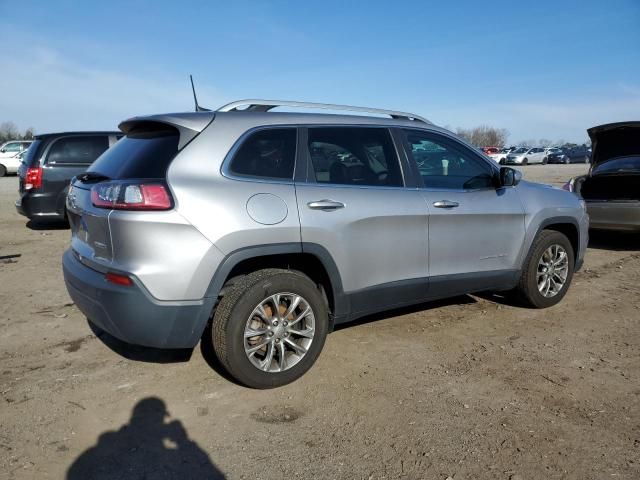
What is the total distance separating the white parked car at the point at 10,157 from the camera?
83.3 ft

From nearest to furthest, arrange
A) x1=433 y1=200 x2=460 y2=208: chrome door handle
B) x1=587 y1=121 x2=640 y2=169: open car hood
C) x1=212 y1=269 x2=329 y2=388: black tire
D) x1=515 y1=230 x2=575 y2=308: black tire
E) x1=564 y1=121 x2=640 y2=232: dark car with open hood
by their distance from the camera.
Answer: x1=212 y1=269 x2=329 y2=388: black tire, x1=433 y1=200 x2=460 y2=208: chrome door handle, x1=515 y1=230 x2=575 y2=308: black tire, x1=564 y1=121 x2=640 y2=232: dark car with open hood, x1=587 y1=121 x2=640 y2=169: open car hood

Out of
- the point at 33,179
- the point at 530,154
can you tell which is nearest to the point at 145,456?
the point at 33,179

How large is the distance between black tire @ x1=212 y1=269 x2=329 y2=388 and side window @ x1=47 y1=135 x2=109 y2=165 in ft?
23.3

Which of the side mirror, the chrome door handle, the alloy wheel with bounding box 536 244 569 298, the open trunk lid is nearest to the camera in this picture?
the open trunk lid

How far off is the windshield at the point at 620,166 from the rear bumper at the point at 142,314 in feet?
22.6

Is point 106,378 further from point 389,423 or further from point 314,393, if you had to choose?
point 389,423

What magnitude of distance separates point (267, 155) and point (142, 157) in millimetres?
766

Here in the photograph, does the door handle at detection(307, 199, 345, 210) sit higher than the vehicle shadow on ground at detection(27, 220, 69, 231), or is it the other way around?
the door handle at detection(307, 199, 345, 210)

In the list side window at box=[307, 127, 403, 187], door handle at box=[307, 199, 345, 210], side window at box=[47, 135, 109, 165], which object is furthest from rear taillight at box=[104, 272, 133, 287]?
side window at box=[47, 135, 109, 165]

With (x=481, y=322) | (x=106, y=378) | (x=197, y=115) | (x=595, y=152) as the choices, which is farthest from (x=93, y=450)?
(x=595, y=152)

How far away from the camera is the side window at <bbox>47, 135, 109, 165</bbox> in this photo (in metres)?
8.98

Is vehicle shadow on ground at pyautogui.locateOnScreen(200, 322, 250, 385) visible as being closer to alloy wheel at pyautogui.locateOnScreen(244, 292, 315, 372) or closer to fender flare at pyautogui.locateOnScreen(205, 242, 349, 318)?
alloy wheel at pyautogui.locateOnScreen(244, 292, 315, 372)

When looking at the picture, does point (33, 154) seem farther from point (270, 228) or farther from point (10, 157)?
point (10, 157)

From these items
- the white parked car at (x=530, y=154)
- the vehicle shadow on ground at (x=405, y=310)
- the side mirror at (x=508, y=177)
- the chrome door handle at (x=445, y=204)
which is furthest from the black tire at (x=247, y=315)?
the white parked car at (x=530, y=154)
